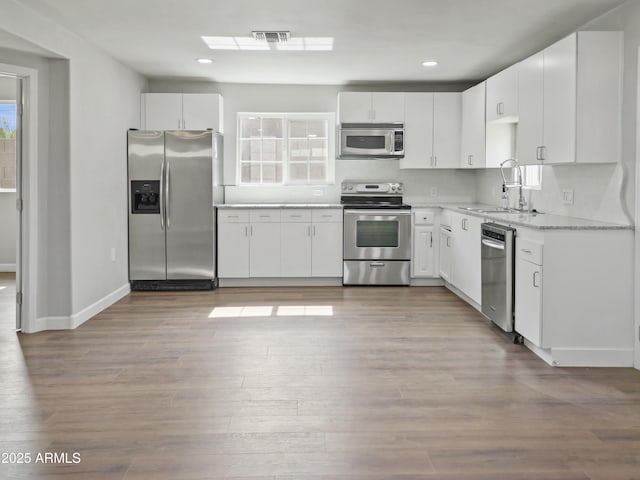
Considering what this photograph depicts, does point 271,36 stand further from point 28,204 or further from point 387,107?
point 387,107

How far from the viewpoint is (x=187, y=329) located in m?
4.88

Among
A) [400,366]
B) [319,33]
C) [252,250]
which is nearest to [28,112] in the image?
[319,33]

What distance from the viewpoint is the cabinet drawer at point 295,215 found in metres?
6.86

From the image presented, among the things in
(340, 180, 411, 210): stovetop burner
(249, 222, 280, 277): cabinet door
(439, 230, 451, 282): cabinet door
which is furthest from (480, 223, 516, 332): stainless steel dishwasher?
(249, 222, 280, 277): cabinet door

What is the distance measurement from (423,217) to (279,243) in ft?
5.35

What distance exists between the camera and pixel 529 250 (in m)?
4.08

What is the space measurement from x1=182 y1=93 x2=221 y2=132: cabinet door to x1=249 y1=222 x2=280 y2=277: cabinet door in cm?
124

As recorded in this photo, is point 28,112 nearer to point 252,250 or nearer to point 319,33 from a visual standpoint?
point 319,33

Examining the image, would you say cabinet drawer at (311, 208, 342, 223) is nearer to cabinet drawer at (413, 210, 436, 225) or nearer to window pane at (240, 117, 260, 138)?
cabinet drawer at (413, 210, 436, 225)

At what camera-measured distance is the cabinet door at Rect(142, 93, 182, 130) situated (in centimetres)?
690

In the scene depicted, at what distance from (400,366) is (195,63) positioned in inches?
150

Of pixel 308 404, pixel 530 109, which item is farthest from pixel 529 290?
pixel 308 404

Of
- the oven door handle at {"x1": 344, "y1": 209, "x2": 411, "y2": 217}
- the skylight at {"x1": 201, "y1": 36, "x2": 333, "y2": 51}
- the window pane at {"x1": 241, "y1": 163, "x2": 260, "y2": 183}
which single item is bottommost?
the oven door handle at {"x1": 344, "y1": 209, "x2": 411, "y2": 217}

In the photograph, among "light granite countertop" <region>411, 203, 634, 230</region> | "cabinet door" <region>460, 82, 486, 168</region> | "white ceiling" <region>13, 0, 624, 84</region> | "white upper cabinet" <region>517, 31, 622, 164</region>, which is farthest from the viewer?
"cabinet door" <region>460, 82, 486, 168</region>
